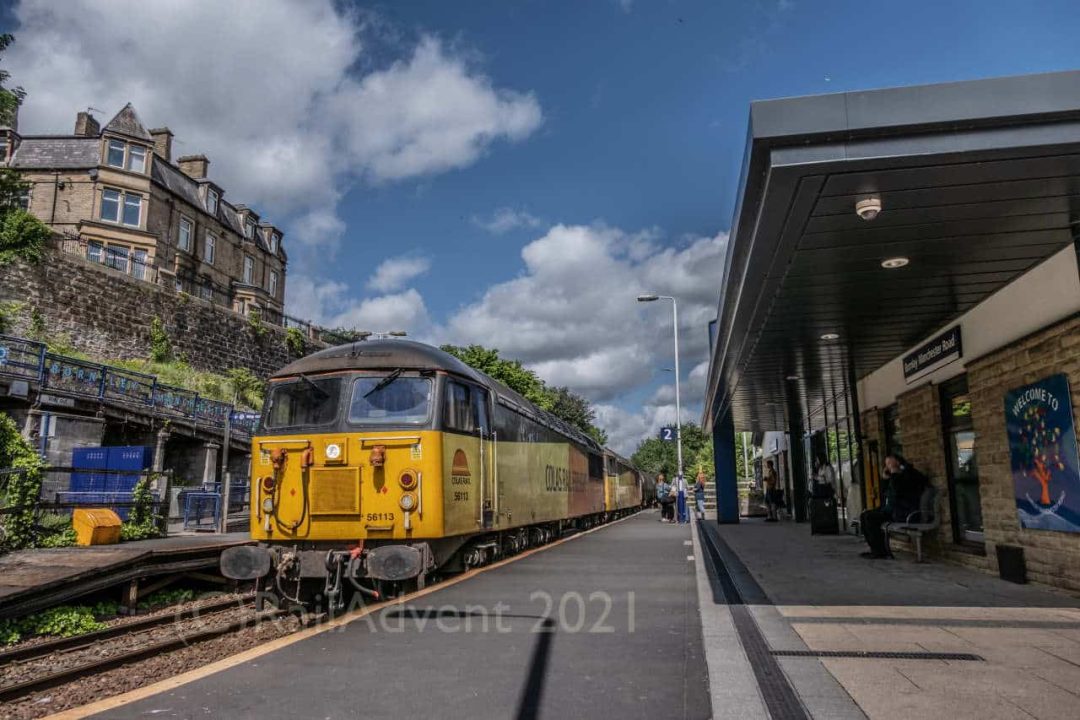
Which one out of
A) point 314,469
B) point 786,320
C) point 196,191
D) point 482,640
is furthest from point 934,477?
point 196,191

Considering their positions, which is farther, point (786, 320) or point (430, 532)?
point (786, 320)

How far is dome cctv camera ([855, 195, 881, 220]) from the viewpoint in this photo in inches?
225

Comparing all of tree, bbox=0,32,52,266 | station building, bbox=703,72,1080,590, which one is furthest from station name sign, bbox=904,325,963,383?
tree, bbox=0,32,52,266

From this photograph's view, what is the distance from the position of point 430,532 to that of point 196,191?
137ft

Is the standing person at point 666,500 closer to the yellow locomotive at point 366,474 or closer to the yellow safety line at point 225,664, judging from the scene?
the yellow locomotive at point 366,474

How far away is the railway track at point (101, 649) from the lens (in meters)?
5.80

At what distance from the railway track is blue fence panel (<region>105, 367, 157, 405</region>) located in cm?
1398

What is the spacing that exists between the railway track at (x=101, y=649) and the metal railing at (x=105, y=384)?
9.39 metres

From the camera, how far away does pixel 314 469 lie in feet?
25.5

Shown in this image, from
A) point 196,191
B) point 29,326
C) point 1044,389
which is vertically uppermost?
point 196,191

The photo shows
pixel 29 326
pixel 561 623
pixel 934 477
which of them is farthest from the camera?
pixel 29 326

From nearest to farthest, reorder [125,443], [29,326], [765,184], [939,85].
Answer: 1. [939,85]
2. [765,184]
3. [125,443]
4. [29,326]

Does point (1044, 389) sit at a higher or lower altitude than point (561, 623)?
higher

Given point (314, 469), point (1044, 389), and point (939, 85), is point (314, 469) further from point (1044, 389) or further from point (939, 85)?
point (1044, 389)
